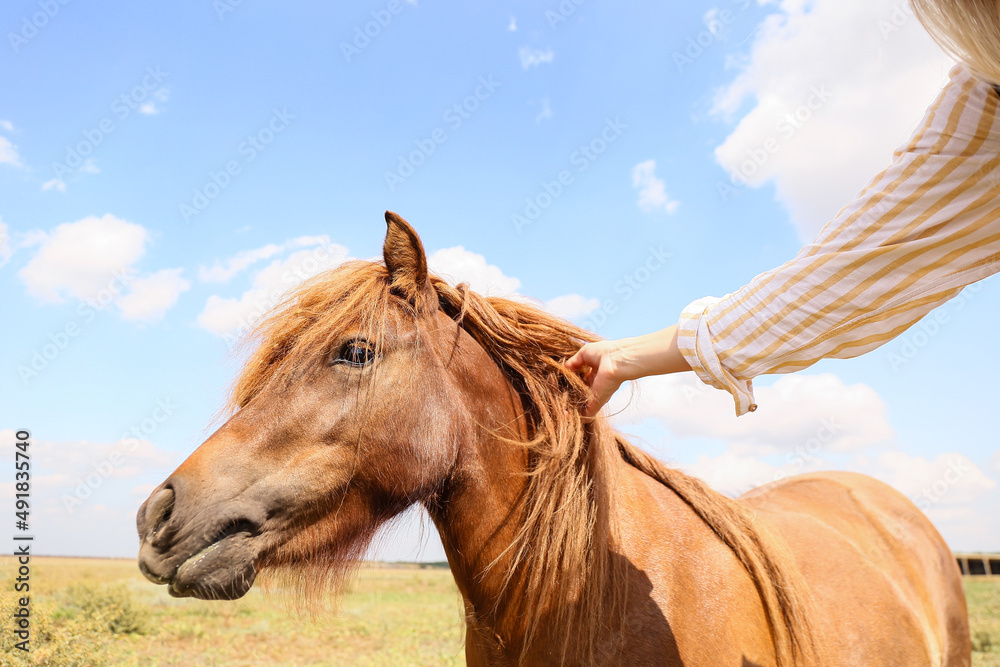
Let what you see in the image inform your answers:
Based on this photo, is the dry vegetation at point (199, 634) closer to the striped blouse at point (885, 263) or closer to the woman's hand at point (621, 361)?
the woman's hand at point (621, 361)

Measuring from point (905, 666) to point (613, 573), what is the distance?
213 centimetres

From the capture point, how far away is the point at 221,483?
191 cm

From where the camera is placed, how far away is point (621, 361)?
1.95 m

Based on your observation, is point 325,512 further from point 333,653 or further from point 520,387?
point 333,653

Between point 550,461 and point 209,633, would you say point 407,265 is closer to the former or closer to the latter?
point 550,461

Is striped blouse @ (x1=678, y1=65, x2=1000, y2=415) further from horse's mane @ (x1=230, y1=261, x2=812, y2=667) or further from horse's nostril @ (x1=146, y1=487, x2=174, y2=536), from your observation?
horse's nostril @ (x1=146, y1=487, x2=174, y2=536)

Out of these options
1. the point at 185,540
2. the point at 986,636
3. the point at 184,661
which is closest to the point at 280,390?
the point at 185,540

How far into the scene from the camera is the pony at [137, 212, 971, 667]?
197 centimetres

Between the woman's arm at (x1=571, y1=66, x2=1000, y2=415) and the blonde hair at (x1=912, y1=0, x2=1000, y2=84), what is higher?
the blonde hair at (x1=912, y1=0, x2=1000, y2=84)

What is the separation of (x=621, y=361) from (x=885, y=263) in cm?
79

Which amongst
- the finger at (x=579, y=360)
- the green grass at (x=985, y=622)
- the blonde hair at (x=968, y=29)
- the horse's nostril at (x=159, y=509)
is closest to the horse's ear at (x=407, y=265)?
the finger at (x=579, y=360)

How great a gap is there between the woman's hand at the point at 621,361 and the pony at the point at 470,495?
89 mm

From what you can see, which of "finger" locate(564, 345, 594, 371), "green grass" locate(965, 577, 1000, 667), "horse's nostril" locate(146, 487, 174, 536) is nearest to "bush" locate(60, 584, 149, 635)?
"horse's nostril" locate(146, 487, 174, 536)

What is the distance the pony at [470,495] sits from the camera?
197cm
